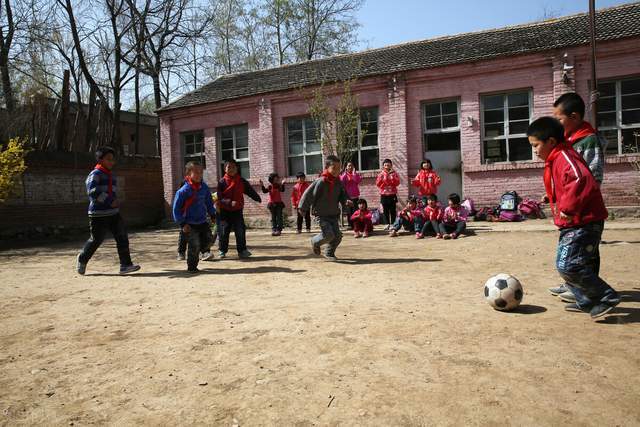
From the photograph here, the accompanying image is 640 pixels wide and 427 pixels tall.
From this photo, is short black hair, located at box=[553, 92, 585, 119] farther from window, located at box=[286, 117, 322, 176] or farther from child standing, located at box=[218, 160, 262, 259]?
window, located at box=[286, 117, 322, 176]

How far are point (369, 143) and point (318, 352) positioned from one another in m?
12.4

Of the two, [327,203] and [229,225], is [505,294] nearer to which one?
[327,203]

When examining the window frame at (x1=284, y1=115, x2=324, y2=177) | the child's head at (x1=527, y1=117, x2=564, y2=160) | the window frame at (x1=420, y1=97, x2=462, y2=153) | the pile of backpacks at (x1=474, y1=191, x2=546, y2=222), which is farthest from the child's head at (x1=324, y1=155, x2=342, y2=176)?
the window frame at (x1=284, y1=115, x2=324, y2=177)

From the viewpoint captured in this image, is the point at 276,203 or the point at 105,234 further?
the point at 276,203

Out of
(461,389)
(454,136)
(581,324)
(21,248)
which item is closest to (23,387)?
(461,389)

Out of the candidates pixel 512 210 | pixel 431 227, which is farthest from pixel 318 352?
pixel 512 210

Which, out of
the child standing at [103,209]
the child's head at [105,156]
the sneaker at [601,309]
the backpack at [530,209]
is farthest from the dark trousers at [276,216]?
the sneaker at [601,309]

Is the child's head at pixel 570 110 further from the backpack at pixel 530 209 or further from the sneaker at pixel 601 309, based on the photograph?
the backpack at pixel 530 209

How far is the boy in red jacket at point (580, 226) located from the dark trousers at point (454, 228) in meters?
6.13

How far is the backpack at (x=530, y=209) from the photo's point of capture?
12516 mm

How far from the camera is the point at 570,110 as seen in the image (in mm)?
4414

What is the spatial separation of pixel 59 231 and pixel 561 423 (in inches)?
607

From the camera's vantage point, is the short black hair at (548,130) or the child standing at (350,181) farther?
the child standing at (350,181)

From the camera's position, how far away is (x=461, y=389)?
8.48 feet
